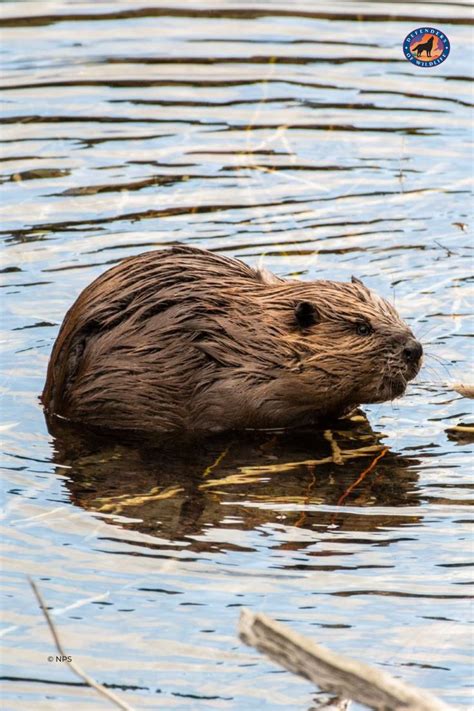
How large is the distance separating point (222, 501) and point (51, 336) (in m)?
2.02

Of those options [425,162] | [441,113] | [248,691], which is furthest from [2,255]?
[248,691]

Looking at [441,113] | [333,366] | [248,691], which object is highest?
[441,113]

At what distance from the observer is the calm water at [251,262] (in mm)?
5172

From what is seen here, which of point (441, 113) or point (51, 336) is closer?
point (51, 336)

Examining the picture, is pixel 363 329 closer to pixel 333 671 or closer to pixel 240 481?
pixel 240 481

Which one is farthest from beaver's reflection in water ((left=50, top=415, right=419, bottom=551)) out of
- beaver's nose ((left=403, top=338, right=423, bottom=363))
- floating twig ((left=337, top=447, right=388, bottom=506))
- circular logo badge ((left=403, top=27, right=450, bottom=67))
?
circular logo badge ((left=403, top=27, right=450, bottom=67))

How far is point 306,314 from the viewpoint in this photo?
6996mm

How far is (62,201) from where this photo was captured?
9.77 meters

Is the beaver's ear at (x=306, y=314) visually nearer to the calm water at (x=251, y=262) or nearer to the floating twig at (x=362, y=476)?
the calm water at (x=251, y=262)

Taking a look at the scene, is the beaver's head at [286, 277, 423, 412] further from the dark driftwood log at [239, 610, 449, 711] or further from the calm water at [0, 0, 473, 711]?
the dark driftwood log at [239, 610, 449, 711]

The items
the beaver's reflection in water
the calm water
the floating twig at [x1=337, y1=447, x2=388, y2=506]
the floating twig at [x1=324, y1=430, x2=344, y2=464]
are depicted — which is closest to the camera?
the calm water

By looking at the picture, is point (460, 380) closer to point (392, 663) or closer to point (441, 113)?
point (392, 663)

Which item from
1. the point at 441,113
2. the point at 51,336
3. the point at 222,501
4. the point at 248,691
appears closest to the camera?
the point at 248,691

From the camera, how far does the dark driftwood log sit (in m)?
3.40
